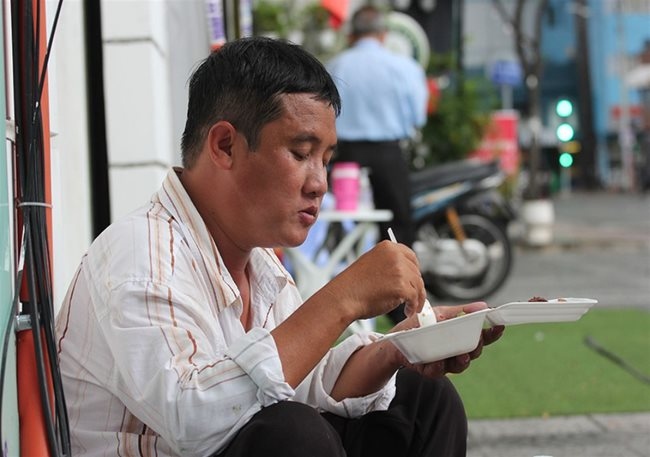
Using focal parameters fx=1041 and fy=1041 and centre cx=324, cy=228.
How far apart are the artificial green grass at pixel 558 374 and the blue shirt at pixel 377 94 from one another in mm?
1484

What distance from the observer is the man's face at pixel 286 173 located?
179 centimetres

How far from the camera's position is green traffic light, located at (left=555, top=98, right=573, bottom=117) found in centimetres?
1502

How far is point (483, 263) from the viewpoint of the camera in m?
8.05

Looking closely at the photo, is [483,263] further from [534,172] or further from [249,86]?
[534,172]

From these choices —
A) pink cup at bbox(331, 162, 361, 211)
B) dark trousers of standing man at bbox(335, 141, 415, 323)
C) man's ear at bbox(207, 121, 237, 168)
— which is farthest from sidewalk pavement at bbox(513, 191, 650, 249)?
man's ear at bbox(207, 121, 237, 168)

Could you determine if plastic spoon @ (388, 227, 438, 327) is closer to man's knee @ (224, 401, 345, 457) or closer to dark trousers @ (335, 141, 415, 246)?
man's knee @ (224, 401, 345, 457)

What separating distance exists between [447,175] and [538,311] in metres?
6.21

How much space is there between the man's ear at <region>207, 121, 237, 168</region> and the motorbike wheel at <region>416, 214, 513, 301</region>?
6.22m

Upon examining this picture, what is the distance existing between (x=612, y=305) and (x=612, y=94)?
41.1 m

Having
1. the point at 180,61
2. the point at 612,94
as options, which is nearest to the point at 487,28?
the point at 612,94

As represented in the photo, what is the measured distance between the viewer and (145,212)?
1.80 meters

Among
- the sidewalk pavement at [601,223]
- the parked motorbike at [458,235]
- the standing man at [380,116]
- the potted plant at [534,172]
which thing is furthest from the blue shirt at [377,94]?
the potted plant at [534,172]

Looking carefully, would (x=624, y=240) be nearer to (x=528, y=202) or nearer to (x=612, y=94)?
(x=528, y=202)

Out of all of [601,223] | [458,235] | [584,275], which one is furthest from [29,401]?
[601,223]
